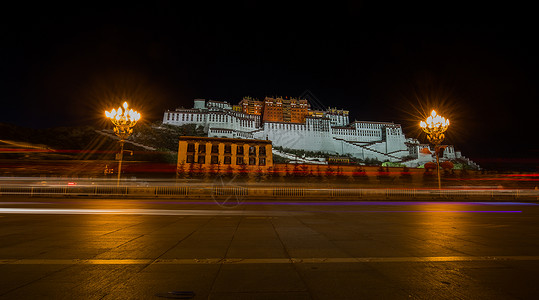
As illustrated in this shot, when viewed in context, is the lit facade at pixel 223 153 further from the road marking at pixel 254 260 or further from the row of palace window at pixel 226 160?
the road marking at pixel 254 260

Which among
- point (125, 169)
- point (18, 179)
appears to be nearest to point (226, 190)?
point (18, 179)

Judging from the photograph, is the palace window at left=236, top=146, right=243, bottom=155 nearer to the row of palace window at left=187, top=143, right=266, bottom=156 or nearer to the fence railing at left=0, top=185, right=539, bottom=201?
the row of palace window at left=187, top=143, right=266, bottom=156

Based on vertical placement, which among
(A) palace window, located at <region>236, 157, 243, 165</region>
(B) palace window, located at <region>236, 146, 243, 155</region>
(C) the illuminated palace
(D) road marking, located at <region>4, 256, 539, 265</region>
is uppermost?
(C) the illuminated palace

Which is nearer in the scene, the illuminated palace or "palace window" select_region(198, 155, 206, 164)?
"palace window" select_region(198, 155, 206, 164)

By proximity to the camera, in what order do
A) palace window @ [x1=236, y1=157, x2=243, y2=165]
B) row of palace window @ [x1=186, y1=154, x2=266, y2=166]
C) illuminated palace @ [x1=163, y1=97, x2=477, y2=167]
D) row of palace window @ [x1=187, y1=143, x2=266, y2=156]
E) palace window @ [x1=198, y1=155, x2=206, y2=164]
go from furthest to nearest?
illuminated palace @ [x1=163, y1=97, x2=477, y2=167] → palace window @ [x1=236, y1=157, x2=243, y2=165] → row of palace window @ [x1=187, y1=143, x2=266, y2=156] → palace window @ [x1=198, y1=155, x2=206, y2=164] → row of palace window @ [x1=186, y1=154, x2=266, y2=166]

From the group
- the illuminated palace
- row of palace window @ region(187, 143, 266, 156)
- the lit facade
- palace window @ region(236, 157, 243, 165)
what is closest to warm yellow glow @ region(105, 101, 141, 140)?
the lit facade

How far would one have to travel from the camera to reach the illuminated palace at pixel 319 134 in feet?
297

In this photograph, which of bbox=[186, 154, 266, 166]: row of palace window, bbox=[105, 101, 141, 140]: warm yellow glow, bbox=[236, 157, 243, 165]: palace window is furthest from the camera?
bbox=[236, 157, 243, 165]: palace window

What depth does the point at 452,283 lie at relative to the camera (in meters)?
2.87

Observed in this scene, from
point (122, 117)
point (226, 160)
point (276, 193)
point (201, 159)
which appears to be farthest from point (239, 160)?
point (122, 117)

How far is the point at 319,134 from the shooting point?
95.9 m

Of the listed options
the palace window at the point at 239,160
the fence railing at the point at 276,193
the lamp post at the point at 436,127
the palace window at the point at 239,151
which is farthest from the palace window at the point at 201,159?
the lamp post at the point at 436,127

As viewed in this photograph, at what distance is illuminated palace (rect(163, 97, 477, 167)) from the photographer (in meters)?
90.6

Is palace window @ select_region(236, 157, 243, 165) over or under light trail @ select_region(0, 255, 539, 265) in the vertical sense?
over
